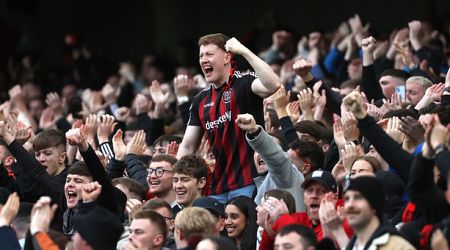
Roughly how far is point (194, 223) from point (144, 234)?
0.46 m

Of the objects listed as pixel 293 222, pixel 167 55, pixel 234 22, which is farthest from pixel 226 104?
pixel 234 22

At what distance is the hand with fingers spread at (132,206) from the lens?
11077 millimetres

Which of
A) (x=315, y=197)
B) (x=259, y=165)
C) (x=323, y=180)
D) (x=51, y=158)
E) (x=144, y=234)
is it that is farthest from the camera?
(x=51, y=158)

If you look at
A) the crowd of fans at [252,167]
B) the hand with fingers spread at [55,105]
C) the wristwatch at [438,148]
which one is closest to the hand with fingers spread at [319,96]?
the crowd of fans at [252,167]

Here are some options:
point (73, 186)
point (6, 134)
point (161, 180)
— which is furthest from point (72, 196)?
point (6, 134)

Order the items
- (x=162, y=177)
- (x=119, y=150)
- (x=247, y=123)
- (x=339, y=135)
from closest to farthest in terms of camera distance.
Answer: (x=247, y=123)
(x=162, y=177)
(x=339, y=135)
(x=119, y=150)

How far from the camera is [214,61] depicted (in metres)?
11.6

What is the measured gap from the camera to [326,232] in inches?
372

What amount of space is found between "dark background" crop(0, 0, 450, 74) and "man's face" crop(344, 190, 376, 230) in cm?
1132

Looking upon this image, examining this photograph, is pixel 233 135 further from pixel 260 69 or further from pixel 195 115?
pixel 260 69

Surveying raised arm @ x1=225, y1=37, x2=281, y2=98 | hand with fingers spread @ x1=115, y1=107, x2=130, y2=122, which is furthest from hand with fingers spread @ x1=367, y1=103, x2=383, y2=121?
hand with fingers spread @ x1=115, y1=107, x2=130, y2=122

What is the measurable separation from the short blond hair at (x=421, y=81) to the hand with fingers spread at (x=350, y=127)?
1.40 metres

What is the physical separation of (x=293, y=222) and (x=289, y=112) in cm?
422

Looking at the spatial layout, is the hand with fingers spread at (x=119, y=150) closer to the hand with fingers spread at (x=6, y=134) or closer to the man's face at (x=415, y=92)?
the hand with fingers spread at (x=6, y=134)
